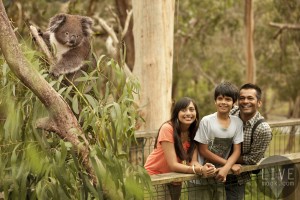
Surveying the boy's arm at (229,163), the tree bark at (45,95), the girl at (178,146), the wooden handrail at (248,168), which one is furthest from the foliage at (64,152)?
the boy's arm at (229,163)

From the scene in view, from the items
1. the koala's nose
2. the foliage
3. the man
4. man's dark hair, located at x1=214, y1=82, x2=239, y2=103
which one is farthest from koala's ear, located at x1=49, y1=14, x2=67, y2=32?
the man

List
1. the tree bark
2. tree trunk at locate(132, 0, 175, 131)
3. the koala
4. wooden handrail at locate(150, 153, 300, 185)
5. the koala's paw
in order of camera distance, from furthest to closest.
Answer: tree trunk at locate(132, 0, 175, 131)
the koala
the koala's paw
wooden handrail at locate(150, 153, 300, 185)
the tree bark

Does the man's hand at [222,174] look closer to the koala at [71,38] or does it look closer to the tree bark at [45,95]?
the tree bark at [45,95]

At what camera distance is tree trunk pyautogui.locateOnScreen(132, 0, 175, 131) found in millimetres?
6590

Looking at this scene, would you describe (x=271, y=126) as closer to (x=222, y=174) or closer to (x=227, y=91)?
(x=227, y=91)

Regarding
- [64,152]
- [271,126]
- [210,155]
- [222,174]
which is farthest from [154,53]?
[64,152]

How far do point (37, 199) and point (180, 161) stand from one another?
1.06 m

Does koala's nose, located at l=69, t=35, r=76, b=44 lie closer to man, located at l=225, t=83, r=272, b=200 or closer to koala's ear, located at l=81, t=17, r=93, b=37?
koala's ear, located at l=81, t=17, r=93, b=37

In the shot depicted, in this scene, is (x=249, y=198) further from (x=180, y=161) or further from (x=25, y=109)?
(x=25, y=109)

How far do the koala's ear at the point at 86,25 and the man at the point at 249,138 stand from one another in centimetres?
108

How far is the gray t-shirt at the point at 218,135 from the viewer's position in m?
3.65

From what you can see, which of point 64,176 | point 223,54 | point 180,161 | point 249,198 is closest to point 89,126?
point 64,176

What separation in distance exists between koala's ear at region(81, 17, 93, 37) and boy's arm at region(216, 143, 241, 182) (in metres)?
1.22

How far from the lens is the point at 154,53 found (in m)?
6.69
